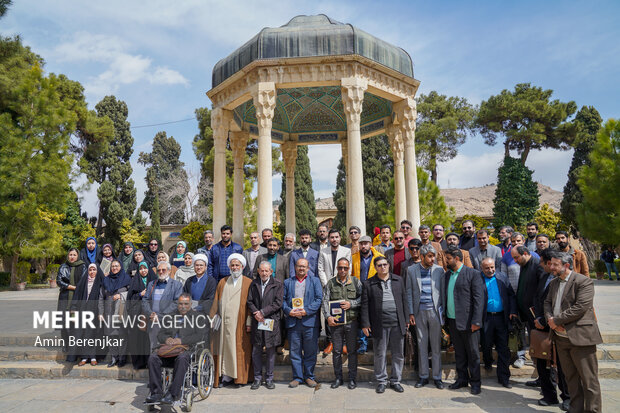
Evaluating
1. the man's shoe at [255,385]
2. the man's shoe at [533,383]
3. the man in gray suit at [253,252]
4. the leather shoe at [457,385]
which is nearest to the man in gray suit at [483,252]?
the man's shoe at [533,383]

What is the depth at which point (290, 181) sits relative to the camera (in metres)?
15.1

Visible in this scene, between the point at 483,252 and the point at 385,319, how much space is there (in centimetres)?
222

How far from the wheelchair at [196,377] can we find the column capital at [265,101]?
6.37m

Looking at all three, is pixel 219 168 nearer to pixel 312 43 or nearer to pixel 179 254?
pixel 312 43

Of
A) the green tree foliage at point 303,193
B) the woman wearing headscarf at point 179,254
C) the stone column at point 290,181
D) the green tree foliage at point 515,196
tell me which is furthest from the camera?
the green tree foliage at point 515,196

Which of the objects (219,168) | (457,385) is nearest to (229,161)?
(219,168)

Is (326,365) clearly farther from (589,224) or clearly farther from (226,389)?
Answer: (589,224)

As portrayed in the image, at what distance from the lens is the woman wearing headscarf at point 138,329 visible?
19.9ft

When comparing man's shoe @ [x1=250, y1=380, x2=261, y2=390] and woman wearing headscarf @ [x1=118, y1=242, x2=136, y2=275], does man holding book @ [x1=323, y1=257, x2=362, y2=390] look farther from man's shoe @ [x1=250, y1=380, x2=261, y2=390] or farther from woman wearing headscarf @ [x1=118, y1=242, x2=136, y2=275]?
woman wearing headscarf @ [x1=118, y1=242, x2=136, y2=275]

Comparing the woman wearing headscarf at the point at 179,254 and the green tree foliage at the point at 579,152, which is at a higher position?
the green tree foliage at the point at 579,152

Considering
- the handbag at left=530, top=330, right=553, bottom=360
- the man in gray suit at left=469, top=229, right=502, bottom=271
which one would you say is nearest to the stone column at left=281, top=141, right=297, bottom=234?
the man in gray suit at left=469, top=229, right=502, bottom=271

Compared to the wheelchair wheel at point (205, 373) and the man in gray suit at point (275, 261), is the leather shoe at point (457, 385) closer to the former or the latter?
the man in gray suit at point (275, 261)

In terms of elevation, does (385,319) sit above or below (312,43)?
below

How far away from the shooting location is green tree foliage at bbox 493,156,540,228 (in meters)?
29.7
